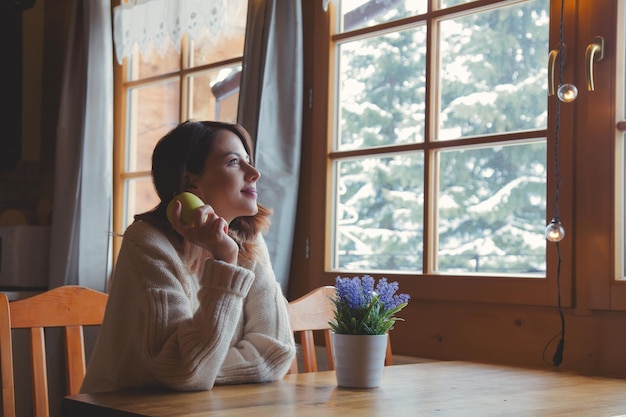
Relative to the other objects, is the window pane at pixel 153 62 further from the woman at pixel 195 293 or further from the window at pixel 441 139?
the woman at pixel 195 293


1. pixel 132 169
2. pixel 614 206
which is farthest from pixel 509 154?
pixel 132 169

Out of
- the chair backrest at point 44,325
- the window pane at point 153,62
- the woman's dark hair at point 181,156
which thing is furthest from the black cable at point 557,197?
the window pane at point 153,62

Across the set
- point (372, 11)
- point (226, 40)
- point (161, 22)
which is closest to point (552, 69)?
point (372, 11)

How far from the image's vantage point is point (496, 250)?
2439 millimetres

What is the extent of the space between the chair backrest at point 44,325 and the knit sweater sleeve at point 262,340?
33 cm

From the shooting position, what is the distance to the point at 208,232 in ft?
5.20

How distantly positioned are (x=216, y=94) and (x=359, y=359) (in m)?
2.03

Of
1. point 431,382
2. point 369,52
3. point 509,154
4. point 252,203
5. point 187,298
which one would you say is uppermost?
point 369,52

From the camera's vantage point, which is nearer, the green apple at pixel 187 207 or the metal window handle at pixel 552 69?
the green apple at pixel 187 207

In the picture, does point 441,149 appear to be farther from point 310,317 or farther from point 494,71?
point 310,317

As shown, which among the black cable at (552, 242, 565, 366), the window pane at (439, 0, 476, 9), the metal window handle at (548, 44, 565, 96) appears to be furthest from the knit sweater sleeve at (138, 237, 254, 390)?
the window pane at (439, 0, 476, 9)

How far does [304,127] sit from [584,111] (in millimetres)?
1061

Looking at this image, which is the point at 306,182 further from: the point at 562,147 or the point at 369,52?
the point at 562,147

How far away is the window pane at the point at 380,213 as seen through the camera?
2664 mm
